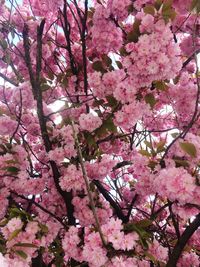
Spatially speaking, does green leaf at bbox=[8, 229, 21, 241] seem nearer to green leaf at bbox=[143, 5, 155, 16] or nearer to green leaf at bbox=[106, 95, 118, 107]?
green leaf at bbox=[106, 95, 118, 107]

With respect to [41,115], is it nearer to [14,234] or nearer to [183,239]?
[14,234]

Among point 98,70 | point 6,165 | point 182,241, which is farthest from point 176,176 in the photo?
point 6,165

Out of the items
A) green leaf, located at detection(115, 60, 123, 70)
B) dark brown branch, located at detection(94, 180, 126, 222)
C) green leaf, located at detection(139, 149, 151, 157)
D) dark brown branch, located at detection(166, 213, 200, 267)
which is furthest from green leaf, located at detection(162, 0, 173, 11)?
dark brown branch, located at detection(94, 180, 126, 222)

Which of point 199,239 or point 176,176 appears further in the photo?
point 199,239

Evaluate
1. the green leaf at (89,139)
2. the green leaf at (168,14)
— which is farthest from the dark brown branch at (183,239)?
the green leaf at (168,14)

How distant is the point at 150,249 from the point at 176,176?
0.58 meters

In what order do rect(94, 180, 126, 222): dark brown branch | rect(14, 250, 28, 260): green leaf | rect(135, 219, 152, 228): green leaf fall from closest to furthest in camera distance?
rect(14, 250, 28, 260): green leaf → rect(135, 219, 152, 228): green leaf → rect(94, 180, 126, 222): dark brown branch

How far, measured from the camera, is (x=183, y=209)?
104 inches

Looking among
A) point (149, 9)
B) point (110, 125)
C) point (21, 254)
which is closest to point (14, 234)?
point (21, 254)

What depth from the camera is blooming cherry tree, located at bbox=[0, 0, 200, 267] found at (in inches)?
98.2

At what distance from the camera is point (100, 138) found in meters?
3.35

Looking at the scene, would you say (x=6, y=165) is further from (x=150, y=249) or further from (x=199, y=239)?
(x=199, y=239)

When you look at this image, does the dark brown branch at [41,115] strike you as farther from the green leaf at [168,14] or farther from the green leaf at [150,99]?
the green leaf at [168,14]

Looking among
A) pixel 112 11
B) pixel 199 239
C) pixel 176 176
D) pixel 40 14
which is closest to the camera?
pixel 176 176
